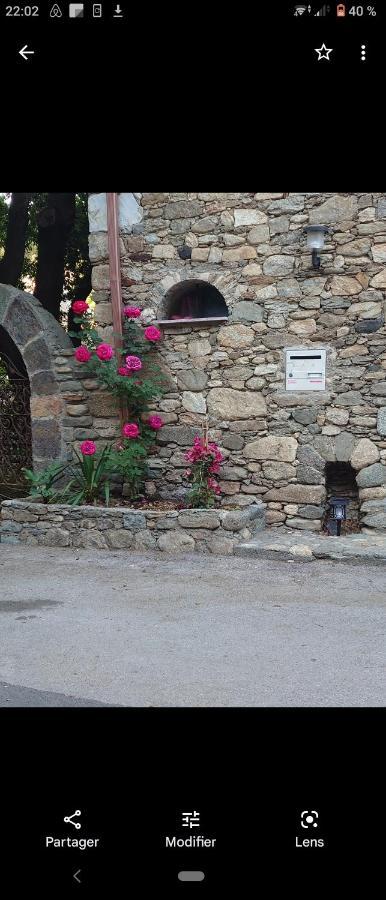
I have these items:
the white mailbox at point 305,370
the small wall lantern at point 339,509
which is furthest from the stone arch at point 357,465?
the white mailbox at point 305,370

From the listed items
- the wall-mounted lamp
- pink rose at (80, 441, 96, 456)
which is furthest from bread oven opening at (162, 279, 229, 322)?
pink rose at (80, 441, 96, 456)

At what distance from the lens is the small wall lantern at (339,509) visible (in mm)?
6812

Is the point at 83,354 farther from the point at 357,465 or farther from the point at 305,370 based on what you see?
the point at 357,465

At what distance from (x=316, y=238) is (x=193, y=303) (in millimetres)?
1572

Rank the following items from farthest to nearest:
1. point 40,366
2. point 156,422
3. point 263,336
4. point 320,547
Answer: point 40,366 → point 156,422 → point 263,336 → point 320,547

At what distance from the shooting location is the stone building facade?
21.6 ft

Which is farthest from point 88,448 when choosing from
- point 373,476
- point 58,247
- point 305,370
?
point 58,247

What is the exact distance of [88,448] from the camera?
6.98 meters

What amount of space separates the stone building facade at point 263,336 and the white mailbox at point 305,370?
52 mm

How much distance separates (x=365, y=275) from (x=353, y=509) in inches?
84.2

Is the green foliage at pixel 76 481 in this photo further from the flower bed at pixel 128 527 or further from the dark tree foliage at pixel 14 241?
the dark tree foliage at pixel 14 241
